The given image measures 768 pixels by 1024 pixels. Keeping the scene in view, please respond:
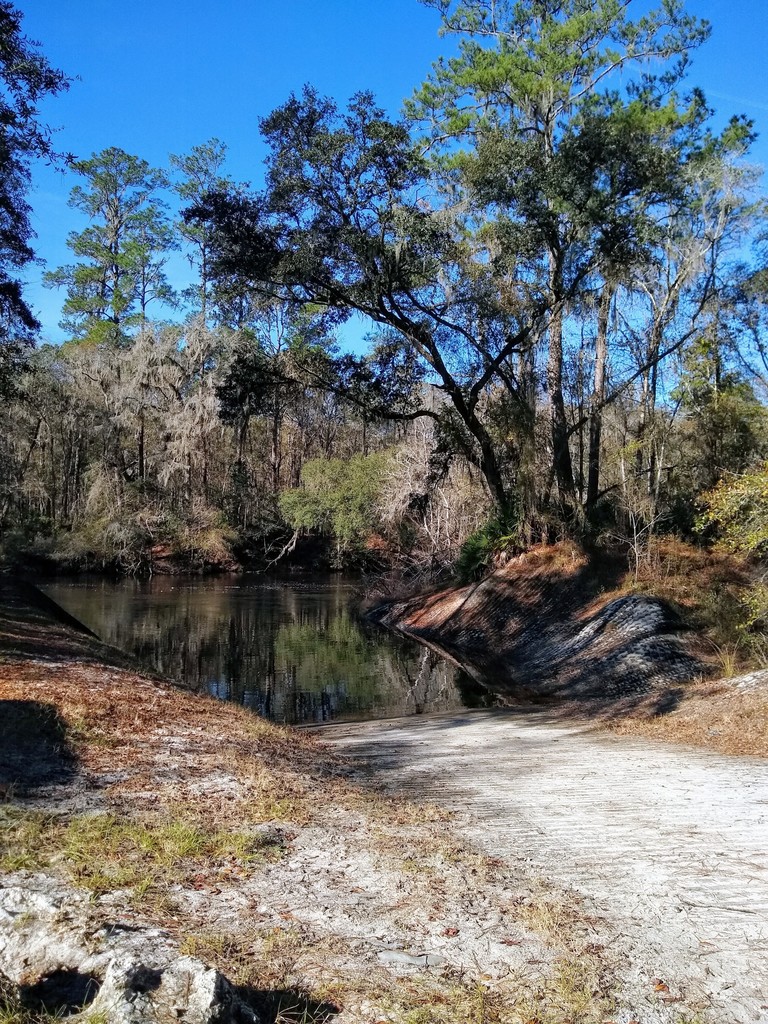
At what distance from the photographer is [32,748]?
6.75 metres

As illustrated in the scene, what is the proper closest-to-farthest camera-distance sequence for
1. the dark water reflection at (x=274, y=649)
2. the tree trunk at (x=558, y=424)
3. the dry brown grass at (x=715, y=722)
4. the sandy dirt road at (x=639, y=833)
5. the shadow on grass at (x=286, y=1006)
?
the shadow on grass at (x=286, y=1006), the sandy dirt road at (x=639, y=833), the dry brown grass at (x=715, y=722), the dark water reflection at (x=274, y=649), the tree trunk at (x=558, y=424)

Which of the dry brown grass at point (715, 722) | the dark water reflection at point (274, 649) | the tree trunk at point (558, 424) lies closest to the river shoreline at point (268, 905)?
the dry brown grass at point (715, 722)

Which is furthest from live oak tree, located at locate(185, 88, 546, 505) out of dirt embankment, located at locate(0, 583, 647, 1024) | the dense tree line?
dirt embankment, located at locate(0, 583, 647, 1024)

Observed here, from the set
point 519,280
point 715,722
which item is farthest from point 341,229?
point 715,722

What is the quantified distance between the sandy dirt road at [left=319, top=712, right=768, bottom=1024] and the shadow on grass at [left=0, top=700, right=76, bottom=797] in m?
3.02

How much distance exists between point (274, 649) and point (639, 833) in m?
17.9

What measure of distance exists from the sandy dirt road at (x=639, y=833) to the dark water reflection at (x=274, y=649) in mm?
6059

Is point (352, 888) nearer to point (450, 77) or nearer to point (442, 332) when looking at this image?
point (442, 332)

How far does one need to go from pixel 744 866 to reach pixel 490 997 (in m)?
2.65

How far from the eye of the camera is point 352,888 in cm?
461

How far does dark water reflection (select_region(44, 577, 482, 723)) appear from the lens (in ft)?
54.9

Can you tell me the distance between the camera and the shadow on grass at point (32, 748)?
6.03 m

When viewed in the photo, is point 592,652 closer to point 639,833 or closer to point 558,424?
point 558,424

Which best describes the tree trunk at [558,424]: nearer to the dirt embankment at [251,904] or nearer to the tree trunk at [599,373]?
the tree trunk at [599,373]
